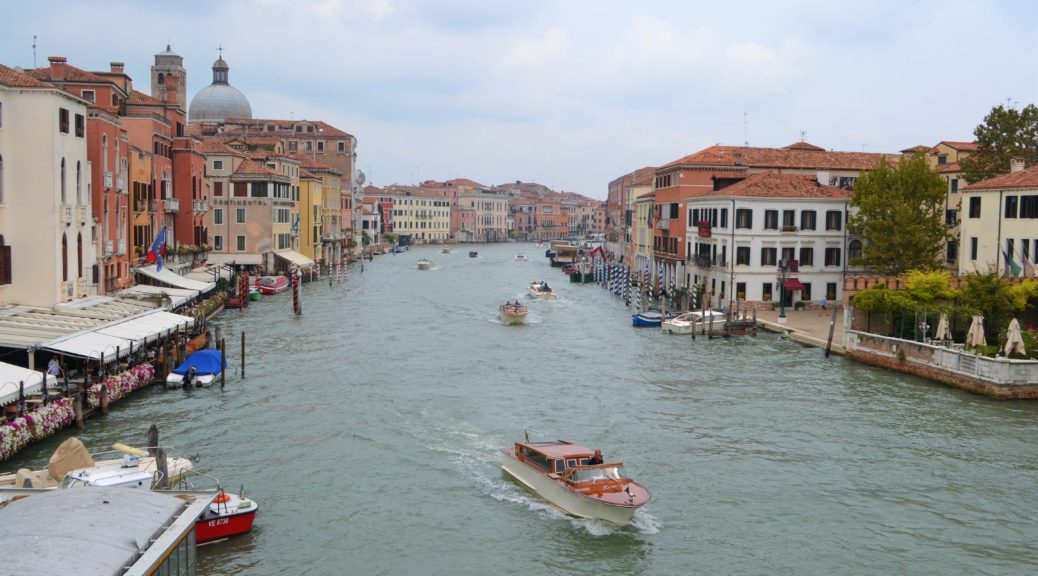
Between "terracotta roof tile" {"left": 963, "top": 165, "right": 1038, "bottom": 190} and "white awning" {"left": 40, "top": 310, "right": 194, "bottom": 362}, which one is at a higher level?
"terracotta roof tile" {"left": 963, "top": 165, "right": 1038, "bottom": 190}

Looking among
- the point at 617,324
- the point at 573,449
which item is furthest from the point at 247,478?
the point at 617,324

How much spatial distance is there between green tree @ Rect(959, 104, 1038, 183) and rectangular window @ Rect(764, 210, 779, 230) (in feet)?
27.7

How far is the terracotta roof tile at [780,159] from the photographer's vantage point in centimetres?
5119

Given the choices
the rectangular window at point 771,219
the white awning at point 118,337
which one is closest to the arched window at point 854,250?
the rectangular window at point 771,219

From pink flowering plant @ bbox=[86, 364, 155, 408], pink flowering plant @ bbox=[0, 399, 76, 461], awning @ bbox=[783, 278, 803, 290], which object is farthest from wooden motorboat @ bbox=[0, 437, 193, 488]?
awning @ bbox=[783, 278, 803, 290]

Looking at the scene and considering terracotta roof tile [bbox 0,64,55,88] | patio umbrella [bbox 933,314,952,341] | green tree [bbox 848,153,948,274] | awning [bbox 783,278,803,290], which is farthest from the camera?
awning [bbox 783,278,803,290]

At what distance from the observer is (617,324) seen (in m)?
42.4

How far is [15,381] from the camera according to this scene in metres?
19.2

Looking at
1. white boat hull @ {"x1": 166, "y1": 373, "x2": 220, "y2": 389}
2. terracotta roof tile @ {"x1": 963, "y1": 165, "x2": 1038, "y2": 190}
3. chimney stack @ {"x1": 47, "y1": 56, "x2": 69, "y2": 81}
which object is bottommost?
white boat hull @ {"x1": 166, "y1": 373, "x2": 220, "y2": 389}

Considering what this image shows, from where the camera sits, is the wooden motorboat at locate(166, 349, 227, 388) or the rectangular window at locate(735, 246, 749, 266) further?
the rectangular window at locate(735, 246, 749, 266)

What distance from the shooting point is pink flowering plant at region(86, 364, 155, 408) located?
22.1 m

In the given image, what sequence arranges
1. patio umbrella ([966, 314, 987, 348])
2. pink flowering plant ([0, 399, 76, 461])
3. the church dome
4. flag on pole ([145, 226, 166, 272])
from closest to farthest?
pink flowering plant ([0, 399, 76, 461]), patio umbrella ([966, 314, 987, 348]), flag on pole ([145, 226, 166, 272]), the church dome

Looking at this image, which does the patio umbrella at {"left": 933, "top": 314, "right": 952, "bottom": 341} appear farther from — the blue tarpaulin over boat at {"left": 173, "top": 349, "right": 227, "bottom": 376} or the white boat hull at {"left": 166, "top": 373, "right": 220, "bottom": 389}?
the white boat hull at {"left": 166, "top": 373, "right": 220, "bottom": 389}

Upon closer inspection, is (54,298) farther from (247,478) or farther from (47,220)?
(247,478)
